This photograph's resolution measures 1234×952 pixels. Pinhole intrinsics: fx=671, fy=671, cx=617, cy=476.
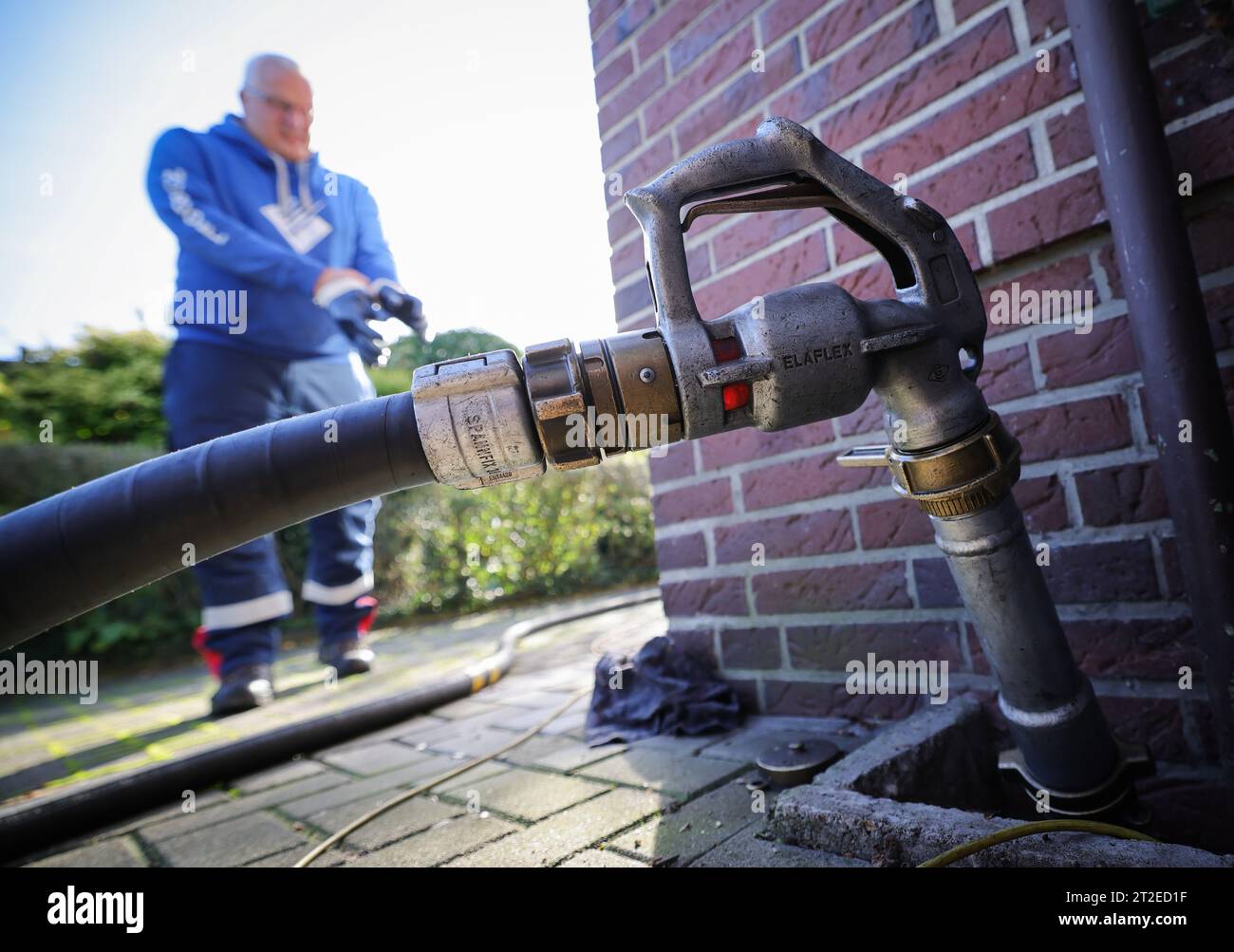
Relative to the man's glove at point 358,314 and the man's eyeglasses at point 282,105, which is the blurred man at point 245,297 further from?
the man's glove at point 358,314

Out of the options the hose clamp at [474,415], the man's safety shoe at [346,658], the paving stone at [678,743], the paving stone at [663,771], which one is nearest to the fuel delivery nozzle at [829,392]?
the hose clamp at [474,415]

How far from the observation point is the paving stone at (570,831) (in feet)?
3.53

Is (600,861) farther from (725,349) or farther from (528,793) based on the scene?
(725,349)

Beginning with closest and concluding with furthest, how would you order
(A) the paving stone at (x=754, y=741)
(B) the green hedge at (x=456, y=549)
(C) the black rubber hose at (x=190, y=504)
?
1. (C) the black rubber hose at (x=190, y=504)
2. (A) the paving stone at (x=754, y=741)
3. (B) the green hedge at (x=456, y=549)

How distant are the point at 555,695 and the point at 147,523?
185 centimetres

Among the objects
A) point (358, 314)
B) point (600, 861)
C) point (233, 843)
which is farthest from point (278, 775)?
point (358, 314)

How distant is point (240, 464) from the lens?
686 millimetres

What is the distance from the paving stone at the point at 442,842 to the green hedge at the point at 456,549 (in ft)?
18.7

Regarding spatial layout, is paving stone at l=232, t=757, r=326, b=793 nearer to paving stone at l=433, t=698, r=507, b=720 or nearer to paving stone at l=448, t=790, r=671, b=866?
paving stone at l=433, t=698, r=507, b=720

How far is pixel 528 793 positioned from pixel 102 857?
2.99 ft

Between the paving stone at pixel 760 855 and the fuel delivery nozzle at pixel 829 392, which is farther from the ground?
the fuel delivery nozzle at pixel 829 392

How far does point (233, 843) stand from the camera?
137 cm

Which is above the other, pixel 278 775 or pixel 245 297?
pixel 245 297
